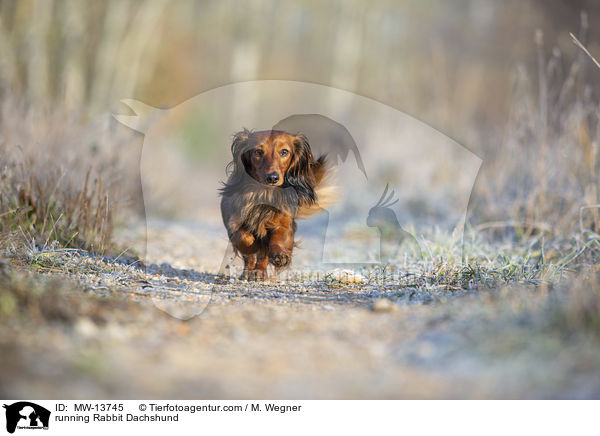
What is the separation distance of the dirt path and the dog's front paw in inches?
26.8

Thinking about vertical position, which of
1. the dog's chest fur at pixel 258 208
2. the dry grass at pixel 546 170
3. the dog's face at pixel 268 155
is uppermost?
the dry grass at pixel 546 170

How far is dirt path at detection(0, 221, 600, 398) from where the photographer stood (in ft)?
4.66

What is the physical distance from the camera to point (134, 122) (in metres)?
4.25

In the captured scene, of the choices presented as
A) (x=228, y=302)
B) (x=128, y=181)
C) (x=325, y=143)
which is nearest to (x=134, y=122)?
(x=128, y=181)

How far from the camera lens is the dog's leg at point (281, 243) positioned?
9.58 feet

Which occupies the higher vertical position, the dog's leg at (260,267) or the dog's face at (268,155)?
the dog's face at (268,155)

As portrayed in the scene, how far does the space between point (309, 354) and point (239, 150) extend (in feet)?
5.09

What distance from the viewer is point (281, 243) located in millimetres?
2961

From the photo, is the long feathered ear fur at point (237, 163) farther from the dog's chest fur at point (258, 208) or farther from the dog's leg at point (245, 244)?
the dog's leg at point (245, 244)

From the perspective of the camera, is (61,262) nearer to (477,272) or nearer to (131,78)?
(477,272)

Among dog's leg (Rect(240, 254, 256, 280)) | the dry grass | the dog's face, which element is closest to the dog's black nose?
the dog's face

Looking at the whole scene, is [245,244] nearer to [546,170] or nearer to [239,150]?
[239,150]
